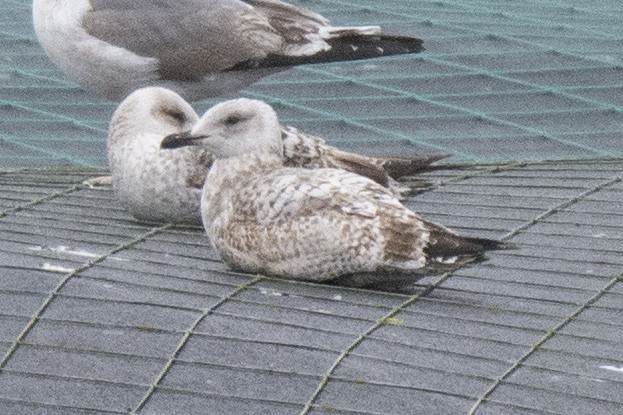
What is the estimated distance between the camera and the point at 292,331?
15.5ft

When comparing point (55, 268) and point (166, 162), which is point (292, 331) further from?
point (166, 162)

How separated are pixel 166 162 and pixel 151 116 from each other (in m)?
0.32

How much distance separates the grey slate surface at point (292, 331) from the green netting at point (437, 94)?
2.28m

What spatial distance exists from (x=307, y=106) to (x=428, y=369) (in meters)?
4.46

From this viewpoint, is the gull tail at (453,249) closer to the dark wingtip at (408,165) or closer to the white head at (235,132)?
the white head at (235,132)

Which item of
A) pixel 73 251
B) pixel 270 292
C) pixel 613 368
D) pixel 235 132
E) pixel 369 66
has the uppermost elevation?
pixel 235 132

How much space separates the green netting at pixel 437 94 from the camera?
834 cm

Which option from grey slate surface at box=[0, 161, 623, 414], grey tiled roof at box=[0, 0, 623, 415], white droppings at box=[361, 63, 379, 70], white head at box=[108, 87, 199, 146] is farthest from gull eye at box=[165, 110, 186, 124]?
white droppings at box=[361, 63, 379, 70]

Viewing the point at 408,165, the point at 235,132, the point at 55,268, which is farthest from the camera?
the point at 408,165

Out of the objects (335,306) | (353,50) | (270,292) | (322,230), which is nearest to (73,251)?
(270,292)

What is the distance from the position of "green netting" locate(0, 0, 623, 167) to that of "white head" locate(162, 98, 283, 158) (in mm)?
2396

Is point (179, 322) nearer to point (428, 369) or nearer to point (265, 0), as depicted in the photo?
point (428, 369)

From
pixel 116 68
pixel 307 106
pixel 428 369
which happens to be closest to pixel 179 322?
pixel 428 369

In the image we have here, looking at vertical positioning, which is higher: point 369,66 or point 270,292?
point 270,292
